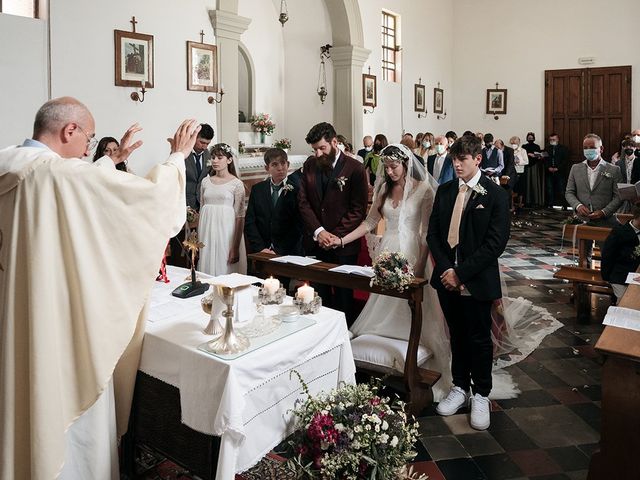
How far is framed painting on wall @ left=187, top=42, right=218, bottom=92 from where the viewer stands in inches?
314

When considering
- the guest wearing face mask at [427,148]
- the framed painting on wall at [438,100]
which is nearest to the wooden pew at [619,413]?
the guest wearing face mask at [427,148]

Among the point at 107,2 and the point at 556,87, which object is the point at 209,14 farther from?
the point at 556,87

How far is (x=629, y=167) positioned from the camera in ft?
27.8

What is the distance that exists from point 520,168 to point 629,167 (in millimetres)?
7789

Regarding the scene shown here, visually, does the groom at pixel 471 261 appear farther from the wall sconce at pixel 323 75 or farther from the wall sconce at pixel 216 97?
the wall sconce at pixel 323 75

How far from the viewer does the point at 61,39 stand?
646 centimetres

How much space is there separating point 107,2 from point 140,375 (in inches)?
218

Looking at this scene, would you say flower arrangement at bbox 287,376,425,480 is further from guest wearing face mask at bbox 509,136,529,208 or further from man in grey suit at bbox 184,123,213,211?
guest wearing face mask at bbox 509,136,529,208

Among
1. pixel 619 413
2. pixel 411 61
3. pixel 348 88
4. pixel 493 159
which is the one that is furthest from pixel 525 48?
pixel 619 413

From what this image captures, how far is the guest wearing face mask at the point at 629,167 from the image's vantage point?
7562 millimetres

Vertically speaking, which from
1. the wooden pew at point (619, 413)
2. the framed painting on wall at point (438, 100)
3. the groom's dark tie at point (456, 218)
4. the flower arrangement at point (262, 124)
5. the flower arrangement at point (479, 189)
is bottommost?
the wooden pew at point (619, 413)

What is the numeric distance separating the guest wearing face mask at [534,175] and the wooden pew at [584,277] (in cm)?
998

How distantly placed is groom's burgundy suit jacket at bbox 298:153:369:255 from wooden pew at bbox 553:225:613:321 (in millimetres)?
2709

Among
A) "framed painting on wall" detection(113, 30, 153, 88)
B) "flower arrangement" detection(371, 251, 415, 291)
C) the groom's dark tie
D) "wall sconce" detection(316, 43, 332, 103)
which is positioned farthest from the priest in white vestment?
"wall sconce" detection(316, 43, 332, 103)
